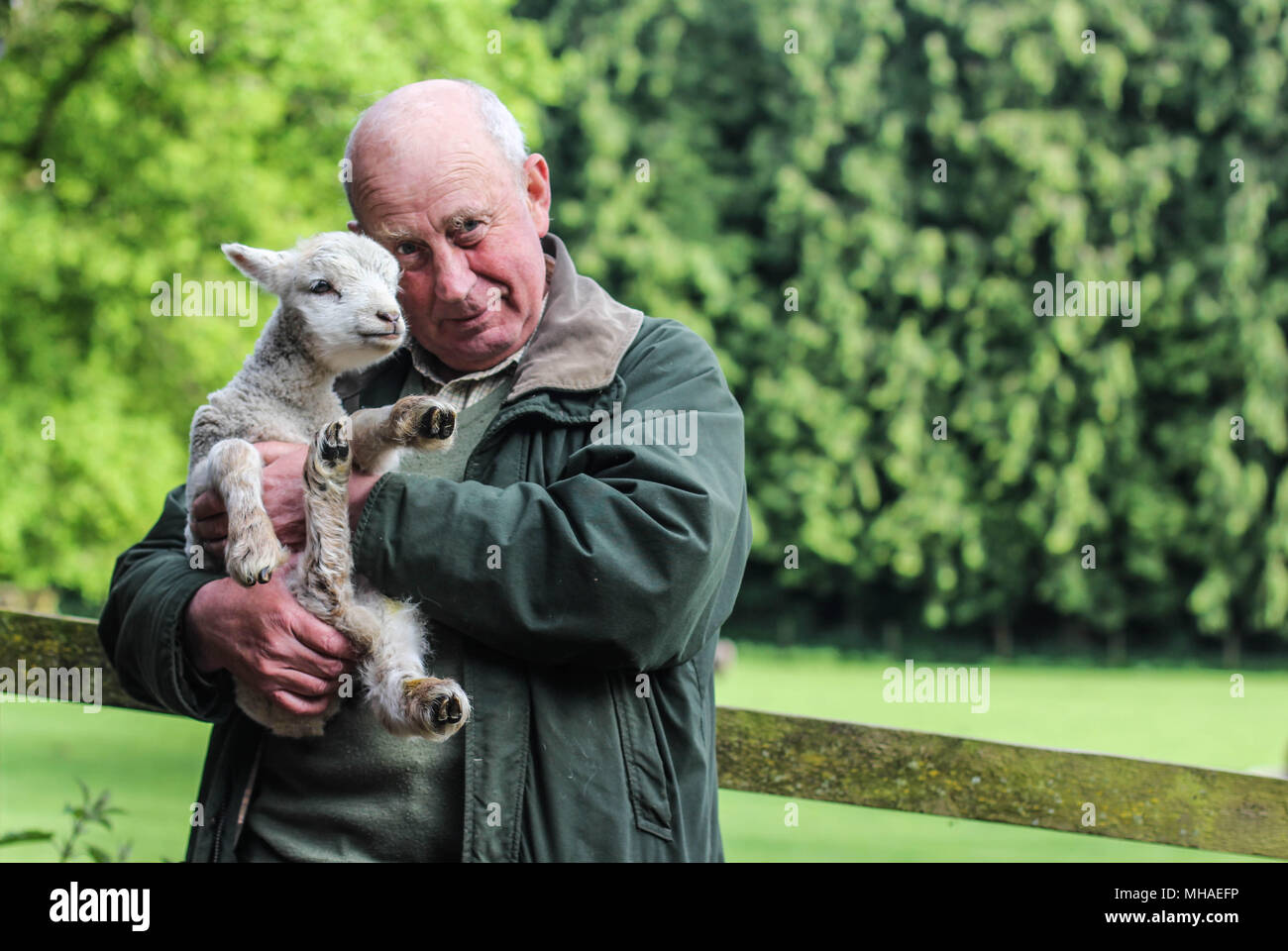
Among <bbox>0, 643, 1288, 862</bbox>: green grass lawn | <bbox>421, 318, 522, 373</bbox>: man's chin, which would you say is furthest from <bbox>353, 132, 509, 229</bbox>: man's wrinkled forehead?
<bbox>0, 643, 1288, 862</bbox>: green grass lawn

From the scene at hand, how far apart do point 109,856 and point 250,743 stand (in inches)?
52.4

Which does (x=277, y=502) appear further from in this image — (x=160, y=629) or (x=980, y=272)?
(x=980, y=272)

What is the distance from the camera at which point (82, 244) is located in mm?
13734

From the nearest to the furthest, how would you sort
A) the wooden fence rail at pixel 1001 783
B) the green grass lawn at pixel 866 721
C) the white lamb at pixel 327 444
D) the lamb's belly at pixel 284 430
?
the white lamb at pixel 327 444 → the lamb's belly at pixel 284 430 → the wooden fence rail at pixel 1001 783 → the green grass lawn at pixel 866 721

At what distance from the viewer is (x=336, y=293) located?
2.97m

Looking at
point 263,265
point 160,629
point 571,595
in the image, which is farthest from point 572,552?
point 263,265

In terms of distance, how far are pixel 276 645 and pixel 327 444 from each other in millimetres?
412

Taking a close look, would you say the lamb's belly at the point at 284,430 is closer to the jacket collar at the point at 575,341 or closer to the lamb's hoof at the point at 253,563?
the lamb's hoof at the point at 253,563

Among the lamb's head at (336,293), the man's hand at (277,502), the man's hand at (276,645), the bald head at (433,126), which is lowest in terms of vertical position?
the man's hand at (276,645)

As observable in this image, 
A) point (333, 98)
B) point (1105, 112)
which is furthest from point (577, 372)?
point (1105, 112)

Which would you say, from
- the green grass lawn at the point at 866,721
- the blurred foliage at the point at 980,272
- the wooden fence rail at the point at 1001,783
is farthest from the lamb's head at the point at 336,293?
the blurred foliage at the point at 980,272

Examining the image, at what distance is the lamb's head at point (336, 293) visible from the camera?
2900mm

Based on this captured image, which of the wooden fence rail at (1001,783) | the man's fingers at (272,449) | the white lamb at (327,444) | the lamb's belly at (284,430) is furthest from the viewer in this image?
the wooden fence rail at (1001,783)
